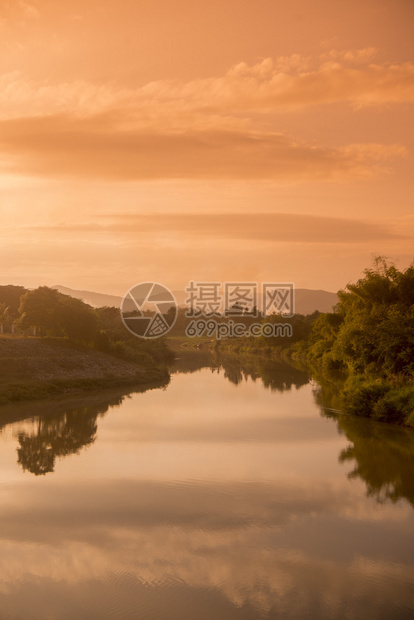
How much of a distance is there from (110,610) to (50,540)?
386 centimetres

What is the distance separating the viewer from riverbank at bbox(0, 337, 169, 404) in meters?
38.8

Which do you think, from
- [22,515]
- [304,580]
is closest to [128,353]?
[22,515]

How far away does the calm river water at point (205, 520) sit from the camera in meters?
11.2

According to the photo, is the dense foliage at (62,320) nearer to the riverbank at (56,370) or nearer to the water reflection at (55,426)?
the riverbank at (56,370)

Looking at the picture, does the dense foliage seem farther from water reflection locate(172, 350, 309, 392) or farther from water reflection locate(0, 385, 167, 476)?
water reflection locate(0, 385, 167, 476)

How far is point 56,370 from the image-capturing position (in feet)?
146

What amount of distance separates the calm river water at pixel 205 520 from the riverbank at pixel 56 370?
825cm

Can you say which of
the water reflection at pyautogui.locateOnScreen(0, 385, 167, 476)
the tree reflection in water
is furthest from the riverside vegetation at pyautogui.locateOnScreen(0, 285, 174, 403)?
the tree reflection in water

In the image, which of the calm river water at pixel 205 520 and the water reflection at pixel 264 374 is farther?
the water reflection at pixel 264 374

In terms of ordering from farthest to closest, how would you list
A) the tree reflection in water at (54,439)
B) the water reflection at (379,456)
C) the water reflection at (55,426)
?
the water reflection at (55,426) → the tree reflection in water at (54,439) → the water reflection at (379,456)

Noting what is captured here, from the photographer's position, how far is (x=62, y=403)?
122 ft

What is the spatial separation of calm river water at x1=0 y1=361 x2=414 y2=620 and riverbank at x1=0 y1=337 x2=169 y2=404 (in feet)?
27.1

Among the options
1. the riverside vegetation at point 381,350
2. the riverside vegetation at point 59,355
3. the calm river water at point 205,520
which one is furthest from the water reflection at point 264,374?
the calm river water at point 205,520

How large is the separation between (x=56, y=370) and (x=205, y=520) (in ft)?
101
